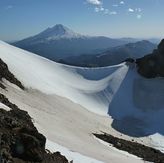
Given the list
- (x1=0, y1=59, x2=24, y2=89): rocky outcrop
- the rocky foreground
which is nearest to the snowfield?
(x1=0, y1=59, x2=24, y2=89): rocky outcrop

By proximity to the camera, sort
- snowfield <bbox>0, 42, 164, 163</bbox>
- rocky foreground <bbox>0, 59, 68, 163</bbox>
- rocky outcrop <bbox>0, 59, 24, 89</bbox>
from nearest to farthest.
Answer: rocky foreground <bbox>0, 59, 68, 163</bbox> → snowfield <bbox>0, 42, 164, 163</bbox> → rocky outcrop <bbox>0, 59, 24, 89</bbox>

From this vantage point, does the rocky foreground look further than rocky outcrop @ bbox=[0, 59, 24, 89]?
No

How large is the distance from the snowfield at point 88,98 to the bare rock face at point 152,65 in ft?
4.86

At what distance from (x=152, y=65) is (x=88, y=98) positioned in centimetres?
1826

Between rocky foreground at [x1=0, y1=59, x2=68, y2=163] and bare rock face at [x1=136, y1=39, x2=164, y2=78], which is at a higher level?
rocky foreground at [x1=0, y1=59, x2=68, y2=163]

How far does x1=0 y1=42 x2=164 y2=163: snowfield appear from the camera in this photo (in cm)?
4222

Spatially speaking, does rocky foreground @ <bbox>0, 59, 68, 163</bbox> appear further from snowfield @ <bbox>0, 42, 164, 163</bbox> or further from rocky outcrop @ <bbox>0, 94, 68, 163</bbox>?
snowfield @ <bbox>0, 42, 164, 163</bbox>

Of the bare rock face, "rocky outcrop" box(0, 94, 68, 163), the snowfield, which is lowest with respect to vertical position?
the snowfield

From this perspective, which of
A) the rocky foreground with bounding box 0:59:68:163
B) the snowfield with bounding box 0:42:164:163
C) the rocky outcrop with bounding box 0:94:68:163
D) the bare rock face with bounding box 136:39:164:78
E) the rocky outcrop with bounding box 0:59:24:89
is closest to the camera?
the rocky foreground with bounding box 0:59:68:163

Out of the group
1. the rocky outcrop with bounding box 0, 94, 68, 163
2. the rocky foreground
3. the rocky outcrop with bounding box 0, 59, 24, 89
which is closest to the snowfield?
the rocky outcrop with bounding box 0, 59, 24, 89

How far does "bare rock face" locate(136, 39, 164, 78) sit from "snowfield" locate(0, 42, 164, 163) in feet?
4.86

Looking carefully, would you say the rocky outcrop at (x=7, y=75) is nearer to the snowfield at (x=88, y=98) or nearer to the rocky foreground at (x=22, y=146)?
the snowfield at (x=88, y=98)

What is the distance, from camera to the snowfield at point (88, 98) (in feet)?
139

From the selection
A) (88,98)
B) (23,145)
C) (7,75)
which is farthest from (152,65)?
(23,145)
